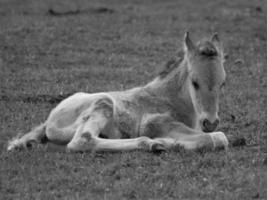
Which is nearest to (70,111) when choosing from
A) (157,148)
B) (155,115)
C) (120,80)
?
(155,115)

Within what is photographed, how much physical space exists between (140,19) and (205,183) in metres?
15.9

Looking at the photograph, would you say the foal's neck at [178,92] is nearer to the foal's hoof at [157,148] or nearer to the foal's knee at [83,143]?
the foal's hoof at [157,148]

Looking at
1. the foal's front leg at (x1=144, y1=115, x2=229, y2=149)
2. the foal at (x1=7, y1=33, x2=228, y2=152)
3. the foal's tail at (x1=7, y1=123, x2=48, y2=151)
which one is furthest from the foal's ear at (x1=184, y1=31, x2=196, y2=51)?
the foal's tail at (x1=7, y1=123, x2=48, y2=151)

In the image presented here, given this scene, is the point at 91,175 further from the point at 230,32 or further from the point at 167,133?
the point at 230,32

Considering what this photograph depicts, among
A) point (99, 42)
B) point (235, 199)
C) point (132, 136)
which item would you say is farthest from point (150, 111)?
point (99, 42)

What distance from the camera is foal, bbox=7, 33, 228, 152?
9.38m

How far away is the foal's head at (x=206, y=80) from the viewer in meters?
9.43

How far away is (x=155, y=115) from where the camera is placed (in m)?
10.0

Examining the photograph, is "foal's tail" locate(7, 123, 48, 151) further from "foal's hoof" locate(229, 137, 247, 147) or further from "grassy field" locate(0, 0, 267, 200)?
"foal's hoof" locate(229, 137, 247, 147)

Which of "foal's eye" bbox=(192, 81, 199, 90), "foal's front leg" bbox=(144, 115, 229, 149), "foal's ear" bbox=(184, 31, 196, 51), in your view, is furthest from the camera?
"foal's ear" bbox=(184, 31, 196, 51)

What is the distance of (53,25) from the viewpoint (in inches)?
864

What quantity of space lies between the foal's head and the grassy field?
1.65ft

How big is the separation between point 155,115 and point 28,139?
69.0 inches

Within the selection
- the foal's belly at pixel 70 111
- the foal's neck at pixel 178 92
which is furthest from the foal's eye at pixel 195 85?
the foal's belly at pixel 70 111
